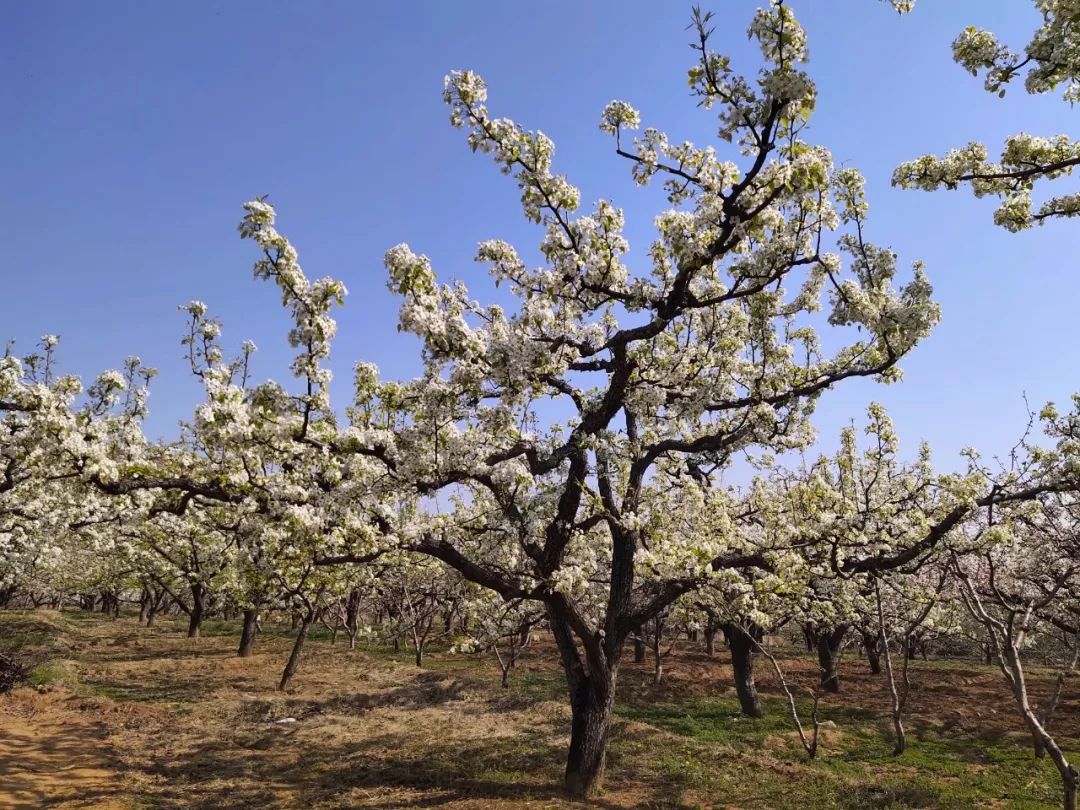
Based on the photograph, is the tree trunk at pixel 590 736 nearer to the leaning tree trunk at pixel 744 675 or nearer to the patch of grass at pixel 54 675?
the leaning tree trunk at pixel 744 675

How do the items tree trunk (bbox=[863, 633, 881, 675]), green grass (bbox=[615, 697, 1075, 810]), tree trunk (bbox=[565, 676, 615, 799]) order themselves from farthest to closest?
tree trunk (bbox=[863, 633, 881, 675]) → green grass (bbox=[615, 697, 1075, 810]) → tree trunk (bbox=[565, 676, 615, 799])

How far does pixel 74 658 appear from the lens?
107 ft

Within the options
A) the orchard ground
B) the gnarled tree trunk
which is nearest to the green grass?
the orchard ground

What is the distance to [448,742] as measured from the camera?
1956 cm

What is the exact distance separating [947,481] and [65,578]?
67.7 meters

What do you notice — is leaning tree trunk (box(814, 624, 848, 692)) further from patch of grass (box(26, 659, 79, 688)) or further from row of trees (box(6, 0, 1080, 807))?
patch of grass (box(26, 659, 79, 688))

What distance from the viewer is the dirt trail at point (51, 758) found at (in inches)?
537

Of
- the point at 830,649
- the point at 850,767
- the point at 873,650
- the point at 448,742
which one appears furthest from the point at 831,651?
the point at 448,742

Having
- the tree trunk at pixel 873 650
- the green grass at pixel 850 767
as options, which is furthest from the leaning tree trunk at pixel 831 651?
the green grass at pixel 850 767

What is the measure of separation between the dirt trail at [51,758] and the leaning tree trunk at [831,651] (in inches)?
1113

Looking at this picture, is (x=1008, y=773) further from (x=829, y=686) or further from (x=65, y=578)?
(x=65, y=578)

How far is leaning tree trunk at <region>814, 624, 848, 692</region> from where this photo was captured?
3078 cm

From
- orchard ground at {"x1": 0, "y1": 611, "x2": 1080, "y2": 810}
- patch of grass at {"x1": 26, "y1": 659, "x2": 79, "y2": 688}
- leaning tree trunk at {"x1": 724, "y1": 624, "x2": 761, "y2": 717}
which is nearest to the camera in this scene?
orchard ground at {"x1": 0, "y1": 611, "x2": 1080, "y2": 810}

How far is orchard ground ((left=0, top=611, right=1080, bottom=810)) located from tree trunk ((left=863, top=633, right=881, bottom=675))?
10.5ft
